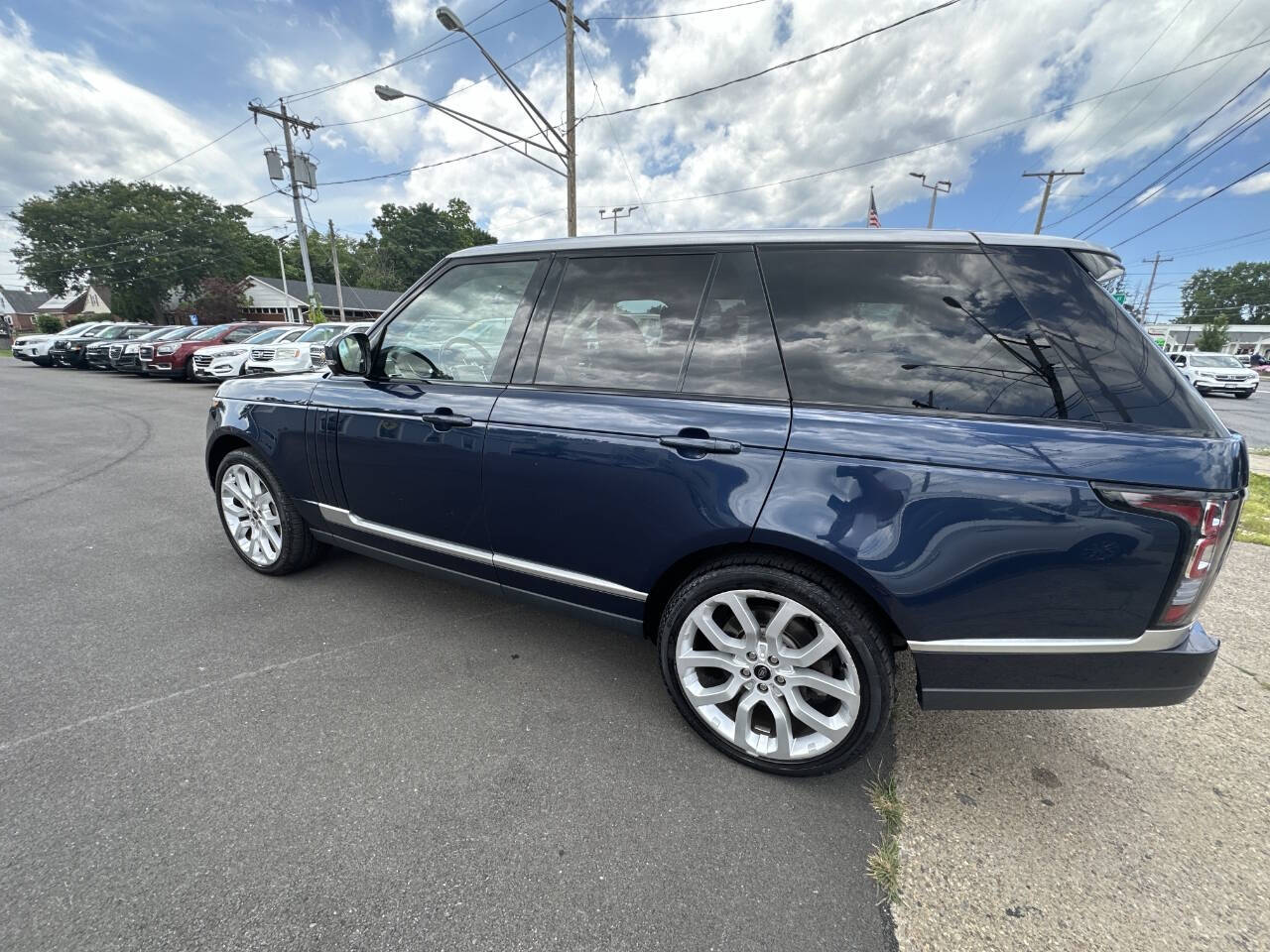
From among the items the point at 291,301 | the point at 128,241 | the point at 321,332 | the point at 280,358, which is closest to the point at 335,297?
the point at 291,301

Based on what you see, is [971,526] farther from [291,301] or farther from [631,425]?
[291,301]

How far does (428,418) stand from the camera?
98.6 inches

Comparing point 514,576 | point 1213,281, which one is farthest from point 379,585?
point 1213,281

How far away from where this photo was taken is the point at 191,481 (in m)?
5.53

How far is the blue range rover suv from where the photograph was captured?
156 cm

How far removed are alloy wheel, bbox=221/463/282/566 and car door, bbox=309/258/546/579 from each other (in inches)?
24.5

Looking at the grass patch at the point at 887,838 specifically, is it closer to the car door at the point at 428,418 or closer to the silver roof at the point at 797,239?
the car door at the point at 428,418

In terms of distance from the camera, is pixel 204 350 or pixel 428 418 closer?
pixel 428 418

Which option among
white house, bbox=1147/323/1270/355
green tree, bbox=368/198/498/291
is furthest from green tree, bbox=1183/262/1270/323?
green tree, bbox=368/198/498/291

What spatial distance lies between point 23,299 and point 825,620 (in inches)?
4415

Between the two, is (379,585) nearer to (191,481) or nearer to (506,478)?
(506,478)

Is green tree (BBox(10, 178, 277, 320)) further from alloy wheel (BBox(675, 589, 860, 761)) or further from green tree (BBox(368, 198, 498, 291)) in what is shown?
alloy wheel (BBox(675, 589, 860, 761))

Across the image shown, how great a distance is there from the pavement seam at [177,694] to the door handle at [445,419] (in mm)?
1157

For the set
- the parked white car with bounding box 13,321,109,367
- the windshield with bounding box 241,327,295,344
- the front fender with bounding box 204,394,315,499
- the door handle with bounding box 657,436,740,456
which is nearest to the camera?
the door handle with bounding box 657,436,740,456
